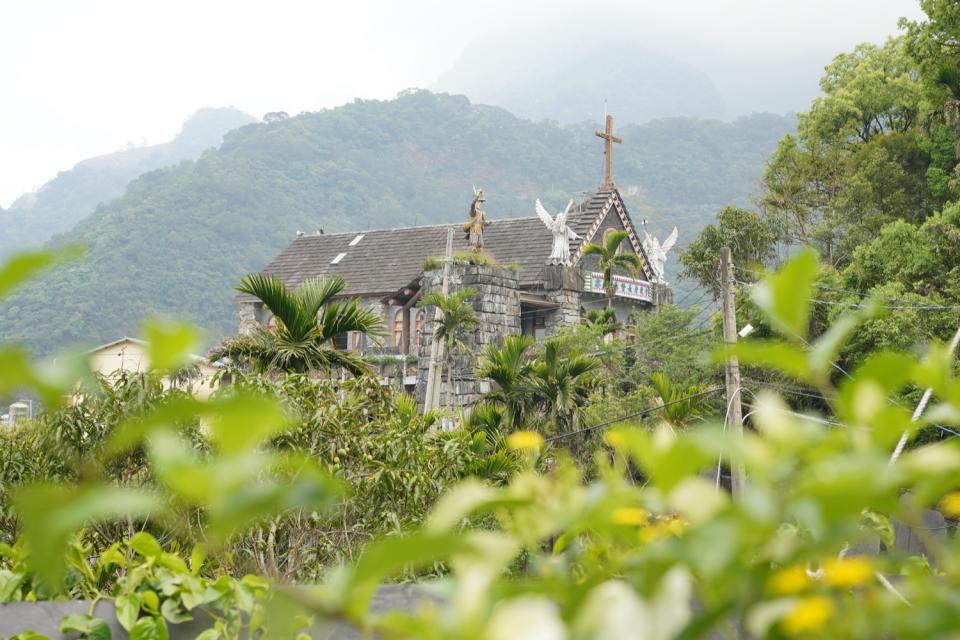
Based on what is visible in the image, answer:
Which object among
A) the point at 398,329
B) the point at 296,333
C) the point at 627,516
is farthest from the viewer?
the point at 398,329

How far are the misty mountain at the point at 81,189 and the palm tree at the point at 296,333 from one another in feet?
221

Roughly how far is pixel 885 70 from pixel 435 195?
149 ft

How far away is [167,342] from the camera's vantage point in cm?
70

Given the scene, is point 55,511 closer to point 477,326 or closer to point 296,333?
point 296,333

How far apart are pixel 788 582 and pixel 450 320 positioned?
18.0 m

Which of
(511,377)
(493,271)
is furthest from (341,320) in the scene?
(493,271)

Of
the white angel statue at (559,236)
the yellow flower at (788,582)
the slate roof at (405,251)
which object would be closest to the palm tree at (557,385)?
the white angel statue at (559,236)

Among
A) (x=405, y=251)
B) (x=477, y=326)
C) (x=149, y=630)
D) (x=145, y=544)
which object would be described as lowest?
(x=477, y=326)

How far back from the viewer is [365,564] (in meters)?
0.77

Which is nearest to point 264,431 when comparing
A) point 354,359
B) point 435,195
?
point 354,359

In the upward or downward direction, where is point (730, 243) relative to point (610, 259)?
upward

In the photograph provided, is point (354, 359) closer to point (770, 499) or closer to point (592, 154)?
point (770, 499)

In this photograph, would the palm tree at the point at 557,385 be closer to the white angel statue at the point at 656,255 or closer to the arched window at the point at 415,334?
the arched window at the point at 415,334

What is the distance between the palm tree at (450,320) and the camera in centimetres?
1866
